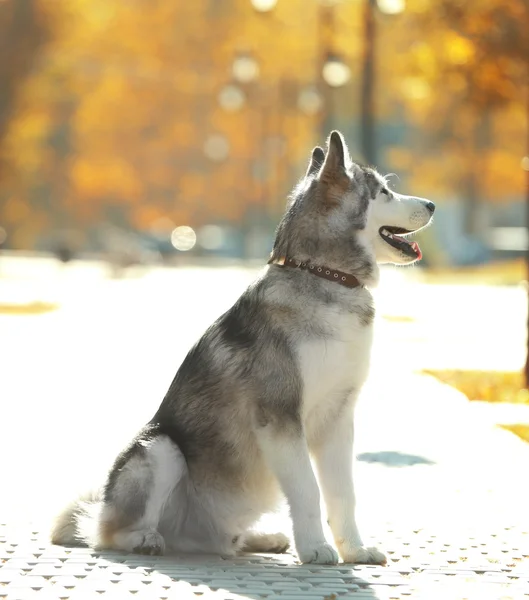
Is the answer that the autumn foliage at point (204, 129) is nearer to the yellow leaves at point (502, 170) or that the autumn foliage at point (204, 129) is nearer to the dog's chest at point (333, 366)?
the yellow leaves at point (502, 170)

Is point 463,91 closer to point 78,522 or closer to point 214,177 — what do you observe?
point 78,522

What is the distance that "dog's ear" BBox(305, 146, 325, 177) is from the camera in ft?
25.0

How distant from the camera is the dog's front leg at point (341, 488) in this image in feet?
23.5

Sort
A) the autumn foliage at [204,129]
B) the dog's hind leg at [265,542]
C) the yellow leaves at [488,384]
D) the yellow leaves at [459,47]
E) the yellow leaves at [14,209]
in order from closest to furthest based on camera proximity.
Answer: the dog's hind leg at [265,542], the yellow leaves at [488,384], the yellow leaves at [459,47], the yellow leaves at [14,209], the autumn foliage at [204,129]

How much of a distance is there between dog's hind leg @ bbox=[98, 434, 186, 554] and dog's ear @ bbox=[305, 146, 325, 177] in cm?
155

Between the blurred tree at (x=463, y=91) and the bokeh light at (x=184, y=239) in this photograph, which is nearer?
the blurred tree at (x=463, y=91)

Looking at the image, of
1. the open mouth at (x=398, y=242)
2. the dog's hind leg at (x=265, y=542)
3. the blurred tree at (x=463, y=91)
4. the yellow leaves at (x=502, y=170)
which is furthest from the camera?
the yellow leaves at (x=502, y=170)

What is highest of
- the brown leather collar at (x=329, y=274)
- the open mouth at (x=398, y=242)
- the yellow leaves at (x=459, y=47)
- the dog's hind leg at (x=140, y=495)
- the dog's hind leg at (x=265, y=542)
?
the yellow leaves at (x=459, y=47)

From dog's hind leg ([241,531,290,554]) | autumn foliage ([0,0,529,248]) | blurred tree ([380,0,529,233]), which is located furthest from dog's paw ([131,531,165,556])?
autumn foliage ([0,0,529,248])

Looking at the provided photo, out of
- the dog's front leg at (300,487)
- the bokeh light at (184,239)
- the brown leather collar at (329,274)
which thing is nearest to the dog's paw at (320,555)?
the dog's front leg at (300,487)

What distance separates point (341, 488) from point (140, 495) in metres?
0.97

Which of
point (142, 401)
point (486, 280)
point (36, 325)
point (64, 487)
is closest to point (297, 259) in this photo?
point (64, 487)

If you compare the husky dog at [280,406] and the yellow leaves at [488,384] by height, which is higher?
the husky dog at [280,406]

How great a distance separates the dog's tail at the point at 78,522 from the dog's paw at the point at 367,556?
122cm
